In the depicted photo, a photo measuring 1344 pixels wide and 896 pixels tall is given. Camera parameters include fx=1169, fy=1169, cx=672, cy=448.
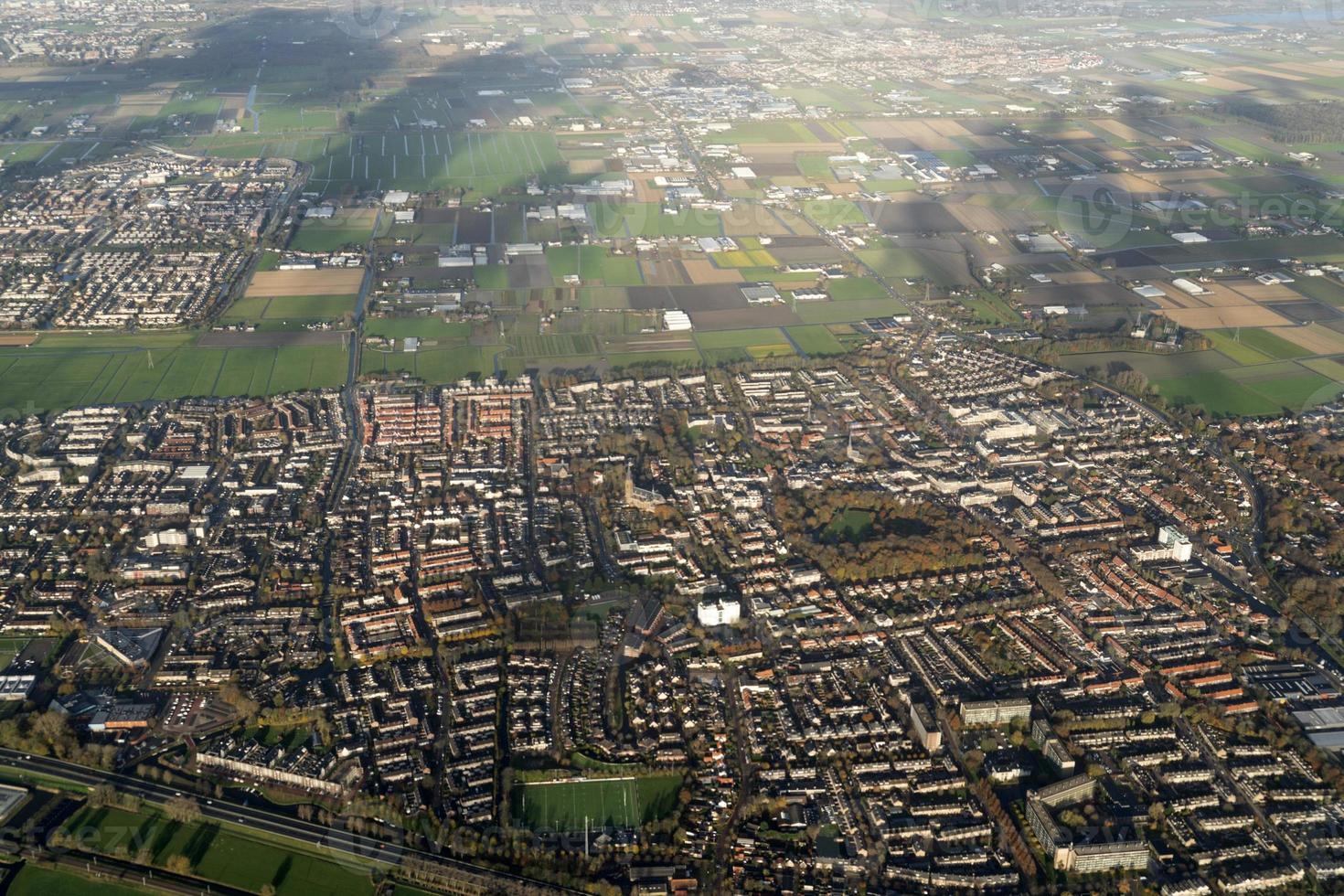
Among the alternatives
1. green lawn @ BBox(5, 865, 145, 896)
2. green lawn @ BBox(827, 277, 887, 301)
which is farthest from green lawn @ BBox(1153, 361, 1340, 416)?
green lawn @ BBox(5, 865, 145, 896)

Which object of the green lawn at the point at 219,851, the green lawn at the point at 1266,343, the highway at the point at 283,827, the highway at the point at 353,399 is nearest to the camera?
the green lawn at the point at 219,851

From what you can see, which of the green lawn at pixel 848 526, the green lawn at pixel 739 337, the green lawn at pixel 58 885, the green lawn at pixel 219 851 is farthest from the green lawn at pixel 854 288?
the green lawn at pixel 58 885

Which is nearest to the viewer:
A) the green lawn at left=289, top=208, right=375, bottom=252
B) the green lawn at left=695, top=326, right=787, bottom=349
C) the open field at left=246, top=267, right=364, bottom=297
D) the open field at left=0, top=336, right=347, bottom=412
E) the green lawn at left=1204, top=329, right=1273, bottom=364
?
the open field at left=0, top=336, right=347, bottom=412

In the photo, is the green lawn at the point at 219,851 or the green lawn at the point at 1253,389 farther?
the green lawn at the point at 1253,389

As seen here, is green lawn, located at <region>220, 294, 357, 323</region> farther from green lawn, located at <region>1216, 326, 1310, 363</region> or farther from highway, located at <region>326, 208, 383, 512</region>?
green lawn, located at <region>1216, 326, 1310, 363</region>
